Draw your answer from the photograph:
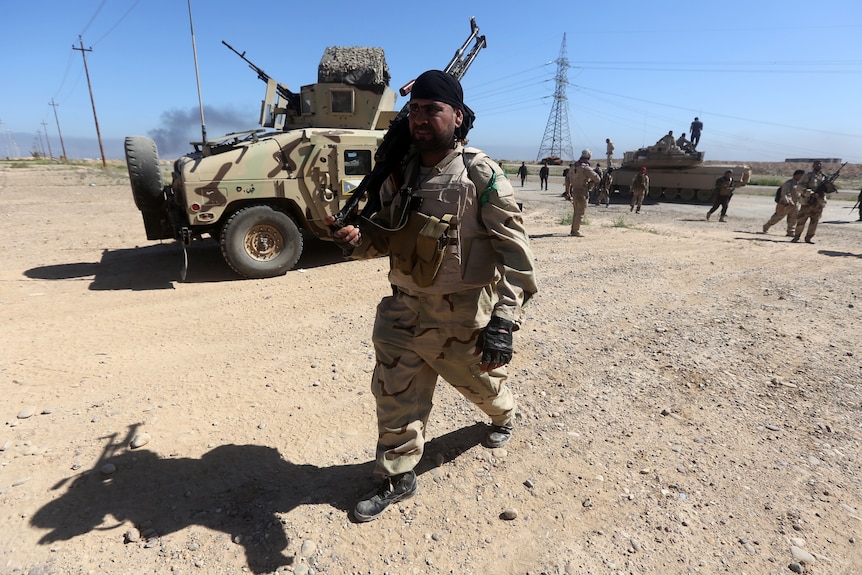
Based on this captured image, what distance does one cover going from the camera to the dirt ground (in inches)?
79.4

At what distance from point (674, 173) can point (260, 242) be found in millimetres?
18691

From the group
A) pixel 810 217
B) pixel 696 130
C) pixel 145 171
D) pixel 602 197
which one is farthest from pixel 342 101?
pixel 696 130

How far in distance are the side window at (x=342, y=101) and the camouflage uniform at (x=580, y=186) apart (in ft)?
15.3

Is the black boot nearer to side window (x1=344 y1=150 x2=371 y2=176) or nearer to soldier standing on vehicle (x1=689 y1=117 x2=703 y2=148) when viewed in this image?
side window (x1=344 y1=150 x2=371 y2=176)

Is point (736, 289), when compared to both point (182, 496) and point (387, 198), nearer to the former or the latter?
point (387, 198)

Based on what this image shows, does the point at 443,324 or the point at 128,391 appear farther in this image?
the point at 128,391

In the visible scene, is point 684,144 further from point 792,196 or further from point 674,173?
point 792,196

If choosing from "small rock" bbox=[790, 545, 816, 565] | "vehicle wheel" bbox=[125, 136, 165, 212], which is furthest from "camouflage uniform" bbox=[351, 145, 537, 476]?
"vehicle wheel" bbox=[125, 136, 165, 212]

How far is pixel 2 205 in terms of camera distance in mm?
11430

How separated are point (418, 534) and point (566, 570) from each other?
0.63m

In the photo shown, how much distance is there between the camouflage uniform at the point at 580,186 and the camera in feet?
31.0

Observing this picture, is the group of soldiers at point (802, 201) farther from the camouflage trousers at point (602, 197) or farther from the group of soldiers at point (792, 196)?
the camouflage trousers at point (602, 197)

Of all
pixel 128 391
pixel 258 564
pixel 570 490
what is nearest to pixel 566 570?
pixel 570 490

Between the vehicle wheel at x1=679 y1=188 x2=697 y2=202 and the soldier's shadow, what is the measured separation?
20589 millimetres
